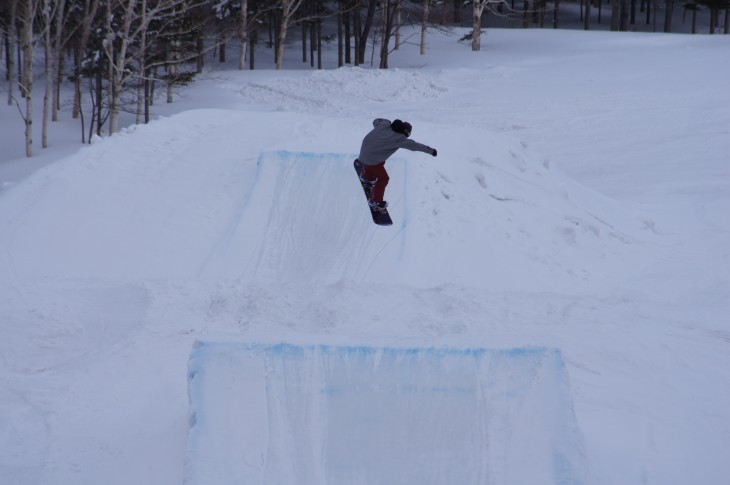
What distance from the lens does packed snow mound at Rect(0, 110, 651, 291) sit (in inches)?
435

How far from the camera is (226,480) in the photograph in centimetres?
614

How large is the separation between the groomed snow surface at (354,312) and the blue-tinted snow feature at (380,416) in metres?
0.02

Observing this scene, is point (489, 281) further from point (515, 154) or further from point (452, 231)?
point (515, 154)

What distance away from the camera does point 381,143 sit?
855cm

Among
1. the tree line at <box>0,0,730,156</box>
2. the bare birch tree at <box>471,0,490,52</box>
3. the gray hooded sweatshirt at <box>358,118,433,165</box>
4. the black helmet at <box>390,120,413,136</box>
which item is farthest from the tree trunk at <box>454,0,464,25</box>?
the black helmet at <box>390,120,413,136</box>

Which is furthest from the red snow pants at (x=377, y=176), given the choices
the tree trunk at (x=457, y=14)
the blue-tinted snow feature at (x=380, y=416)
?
the tree trunk at (x=457, y=14)

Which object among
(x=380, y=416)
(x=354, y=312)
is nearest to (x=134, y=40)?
(x=354, y=312)

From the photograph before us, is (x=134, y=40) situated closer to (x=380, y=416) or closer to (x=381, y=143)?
(x=381, y=143)

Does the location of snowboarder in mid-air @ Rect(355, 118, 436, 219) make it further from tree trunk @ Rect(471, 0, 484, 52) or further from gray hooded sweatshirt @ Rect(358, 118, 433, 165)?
tree trunk @ Rect(471, 0, 484, 52)

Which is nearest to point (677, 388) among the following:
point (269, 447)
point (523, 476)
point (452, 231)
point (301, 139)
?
point (523, 476)

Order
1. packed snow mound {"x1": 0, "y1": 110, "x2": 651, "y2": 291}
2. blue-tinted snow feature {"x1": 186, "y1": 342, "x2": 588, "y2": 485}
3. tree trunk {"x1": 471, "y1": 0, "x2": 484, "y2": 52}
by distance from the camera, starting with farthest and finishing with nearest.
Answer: tree trunk {"x1": 471, "y1": 0, "x2": 484, "y2": 52} < packed snow mound {"x1": 0, "y1": 110, "x2": 651, "y2": 291} < blue-tinted snow feature {"x1": 186, "y1": 342, "x2": 588, "y2": 485}

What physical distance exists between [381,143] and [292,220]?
3834mm

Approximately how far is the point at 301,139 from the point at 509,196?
156 inches

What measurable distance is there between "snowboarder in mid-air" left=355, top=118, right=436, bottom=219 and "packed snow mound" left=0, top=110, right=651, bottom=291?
186 centimetres
